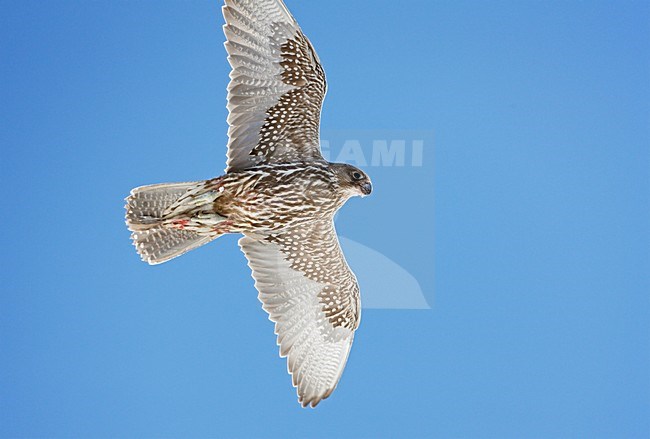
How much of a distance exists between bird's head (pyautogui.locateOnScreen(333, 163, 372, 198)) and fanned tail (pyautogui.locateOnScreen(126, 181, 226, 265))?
0.69 m

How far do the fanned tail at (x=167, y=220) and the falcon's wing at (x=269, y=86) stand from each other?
287 mm

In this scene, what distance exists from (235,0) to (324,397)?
2.32m

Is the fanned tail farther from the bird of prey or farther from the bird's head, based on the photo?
the bird's head

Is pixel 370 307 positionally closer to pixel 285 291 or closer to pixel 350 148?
pixel 285 291

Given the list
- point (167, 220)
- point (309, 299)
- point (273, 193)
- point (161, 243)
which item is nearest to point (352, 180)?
point (273, 193)

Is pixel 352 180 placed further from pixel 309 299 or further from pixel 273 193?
pixel 309 299

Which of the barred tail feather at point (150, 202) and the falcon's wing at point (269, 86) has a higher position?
the falcon's wing at point (269, 86)

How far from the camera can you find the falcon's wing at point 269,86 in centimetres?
435

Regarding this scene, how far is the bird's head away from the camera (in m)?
4.43

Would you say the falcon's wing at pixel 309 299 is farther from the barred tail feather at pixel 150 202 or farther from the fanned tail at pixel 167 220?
the barred tail feather at pixel 150 202

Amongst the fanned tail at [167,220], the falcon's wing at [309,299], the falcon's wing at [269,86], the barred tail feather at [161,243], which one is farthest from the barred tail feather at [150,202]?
the falcon's wing at [309,299]

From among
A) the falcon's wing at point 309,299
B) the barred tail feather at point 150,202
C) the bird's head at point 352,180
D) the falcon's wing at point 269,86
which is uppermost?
the falcon's wing at point 269,86

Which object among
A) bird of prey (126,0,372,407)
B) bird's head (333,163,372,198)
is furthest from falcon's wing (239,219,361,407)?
bird's head (333,163,372,198)

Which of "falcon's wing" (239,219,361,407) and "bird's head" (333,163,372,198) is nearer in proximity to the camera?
"bird's head" (333,163,372,198)
